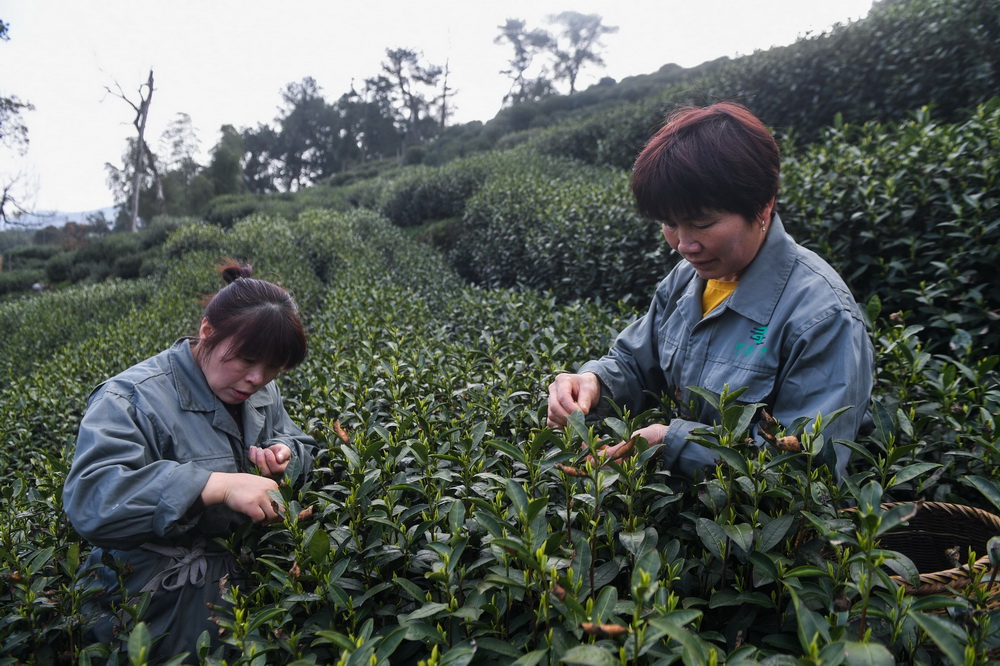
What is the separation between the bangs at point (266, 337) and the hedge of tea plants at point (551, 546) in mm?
296

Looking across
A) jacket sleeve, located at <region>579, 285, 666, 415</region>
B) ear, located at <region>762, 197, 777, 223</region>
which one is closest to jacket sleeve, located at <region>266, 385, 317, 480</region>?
jacket sleeve, located at <region>579, 285, 666, 415</region>

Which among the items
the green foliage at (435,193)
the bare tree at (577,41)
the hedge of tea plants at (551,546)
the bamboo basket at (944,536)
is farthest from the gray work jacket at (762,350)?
the bare tree at (577,41)

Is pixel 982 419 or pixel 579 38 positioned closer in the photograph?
pixel 982 419

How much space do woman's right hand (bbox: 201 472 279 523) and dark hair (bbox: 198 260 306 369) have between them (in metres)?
0.48

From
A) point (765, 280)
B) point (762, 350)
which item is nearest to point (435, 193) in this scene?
point (765, 280)

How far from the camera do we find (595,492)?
1.12 meters

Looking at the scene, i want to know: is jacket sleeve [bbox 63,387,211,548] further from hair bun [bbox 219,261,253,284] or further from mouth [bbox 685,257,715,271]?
mouth [bbox 685,257,715,271]

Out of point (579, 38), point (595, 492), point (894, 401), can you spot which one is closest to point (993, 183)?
point (894, 401)

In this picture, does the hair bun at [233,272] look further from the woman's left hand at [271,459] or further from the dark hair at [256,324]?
the woman's left hand at [271,459]

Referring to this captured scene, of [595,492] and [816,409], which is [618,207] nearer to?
[816,409]

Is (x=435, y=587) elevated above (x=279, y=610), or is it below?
below

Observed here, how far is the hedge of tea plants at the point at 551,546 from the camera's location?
0.95 meters

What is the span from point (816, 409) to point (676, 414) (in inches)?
20.6

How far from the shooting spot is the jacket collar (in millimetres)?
1637
